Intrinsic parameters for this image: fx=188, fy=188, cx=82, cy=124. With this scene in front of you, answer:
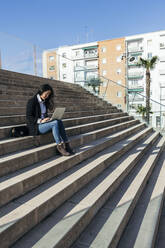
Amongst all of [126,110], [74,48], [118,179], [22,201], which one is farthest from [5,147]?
[74,48]

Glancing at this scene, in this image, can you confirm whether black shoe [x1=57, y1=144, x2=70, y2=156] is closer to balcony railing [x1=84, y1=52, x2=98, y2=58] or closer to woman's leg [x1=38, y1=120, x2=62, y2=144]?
woman's leg [x1=38, y1=120, x2=62, y2=144]

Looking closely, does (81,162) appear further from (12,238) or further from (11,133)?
(12,238)

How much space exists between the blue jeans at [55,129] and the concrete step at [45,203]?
609 mm

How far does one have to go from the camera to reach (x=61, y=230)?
1799 mm

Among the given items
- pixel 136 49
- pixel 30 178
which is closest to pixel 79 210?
pixel 30 178

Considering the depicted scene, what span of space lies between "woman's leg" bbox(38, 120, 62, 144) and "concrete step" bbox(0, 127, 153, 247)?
0.64m

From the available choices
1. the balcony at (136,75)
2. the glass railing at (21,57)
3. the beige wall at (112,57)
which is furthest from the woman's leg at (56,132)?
the beige wall at (112,57)

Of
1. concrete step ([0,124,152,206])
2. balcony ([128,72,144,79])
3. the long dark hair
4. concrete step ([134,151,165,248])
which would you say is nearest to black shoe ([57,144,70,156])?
concrete step ([0,124,152,206])

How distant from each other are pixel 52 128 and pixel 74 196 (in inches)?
47.5

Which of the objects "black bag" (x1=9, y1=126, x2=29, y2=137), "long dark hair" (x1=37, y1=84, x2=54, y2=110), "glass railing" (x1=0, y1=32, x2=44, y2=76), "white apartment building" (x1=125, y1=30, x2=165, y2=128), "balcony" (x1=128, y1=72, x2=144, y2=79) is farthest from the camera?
"balcony" (x1=128, y1=72, x2=144, y2=79)

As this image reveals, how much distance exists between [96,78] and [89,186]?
8.45m

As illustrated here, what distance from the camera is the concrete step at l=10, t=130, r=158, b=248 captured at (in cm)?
171

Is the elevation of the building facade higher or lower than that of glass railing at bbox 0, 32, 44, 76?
higher

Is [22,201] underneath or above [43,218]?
above
